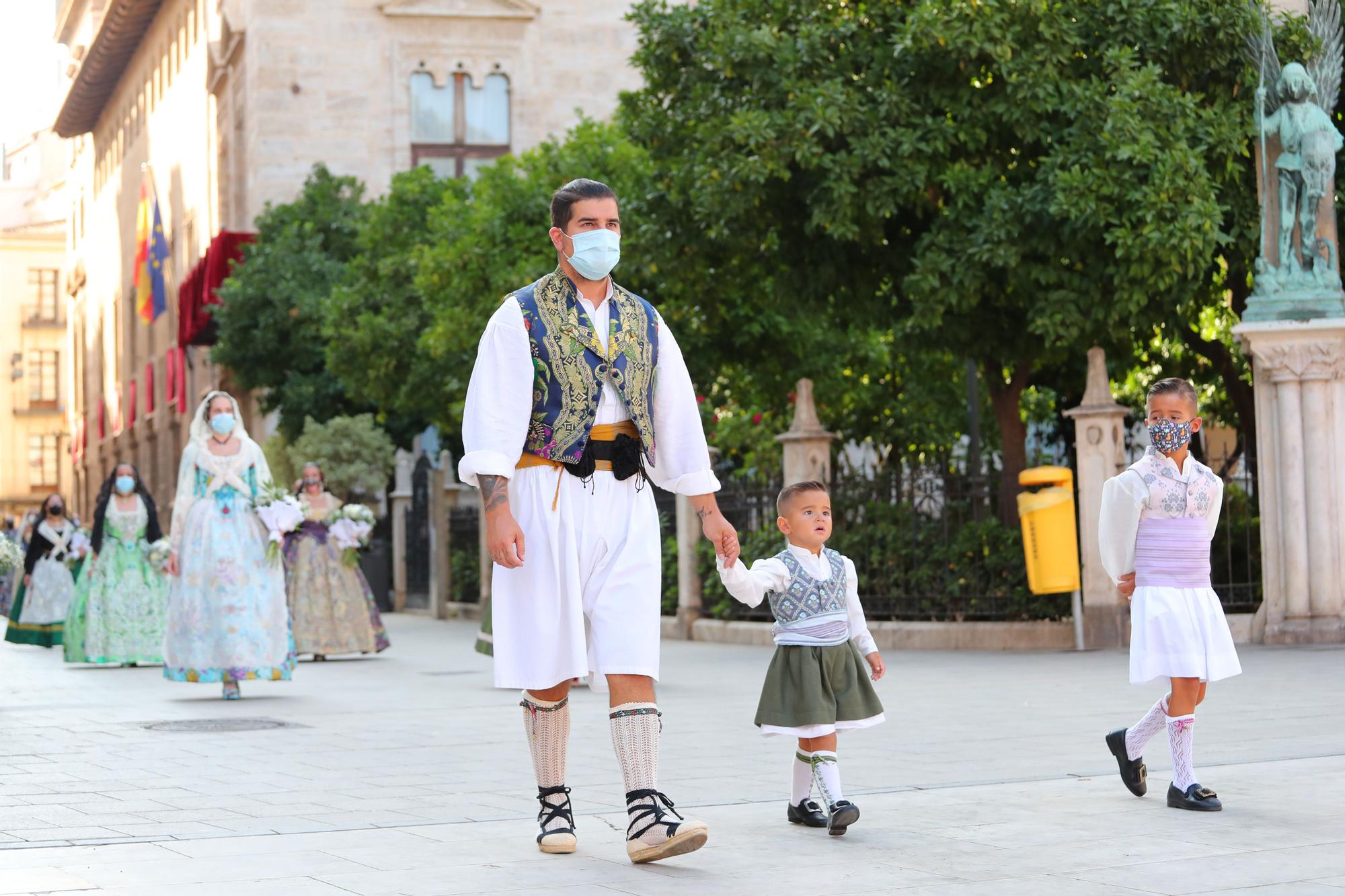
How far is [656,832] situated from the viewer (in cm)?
601

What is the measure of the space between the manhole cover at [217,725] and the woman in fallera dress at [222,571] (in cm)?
180

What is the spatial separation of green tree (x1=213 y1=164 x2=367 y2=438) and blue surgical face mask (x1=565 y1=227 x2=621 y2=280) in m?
30.2

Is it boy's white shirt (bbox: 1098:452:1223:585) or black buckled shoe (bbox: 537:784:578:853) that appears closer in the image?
black buckled shoe (bbox: 537:784:578:853)

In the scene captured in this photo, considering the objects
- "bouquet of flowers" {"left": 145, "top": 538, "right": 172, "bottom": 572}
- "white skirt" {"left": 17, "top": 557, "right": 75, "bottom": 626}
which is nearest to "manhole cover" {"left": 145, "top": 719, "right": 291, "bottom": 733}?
"bouquet of flowers" {"left": 145, "top": 538, "right": 172, "bottom": 572}

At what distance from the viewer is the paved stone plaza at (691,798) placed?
5.80 metres

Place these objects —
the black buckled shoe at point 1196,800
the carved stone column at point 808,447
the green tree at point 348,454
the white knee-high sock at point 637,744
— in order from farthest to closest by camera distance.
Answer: the green tree at point 348,454 < the carved stone column at point 808,447 < the black buckled shoe at point 1196,800 < the white knee-high sock at point 637,744

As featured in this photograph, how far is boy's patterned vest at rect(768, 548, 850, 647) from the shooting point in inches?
277

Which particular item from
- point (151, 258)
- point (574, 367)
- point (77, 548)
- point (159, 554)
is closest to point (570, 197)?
point (574, 367)

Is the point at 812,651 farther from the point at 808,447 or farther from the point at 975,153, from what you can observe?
the point at 808,447

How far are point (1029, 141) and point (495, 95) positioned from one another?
27.2 m

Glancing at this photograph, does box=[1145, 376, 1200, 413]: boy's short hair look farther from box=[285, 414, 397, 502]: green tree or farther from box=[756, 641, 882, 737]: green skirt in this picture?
box=[285, 414, 397, 502]: green tree

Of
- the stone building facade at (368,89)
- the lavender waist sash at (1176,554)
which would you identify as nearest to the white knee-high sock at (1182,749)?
the lavender waist sash at (1176,554)

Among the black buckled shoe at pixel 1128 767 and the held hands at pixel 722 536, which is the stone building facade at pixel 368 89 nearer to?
the black buckled shoe at pixel 1128 767

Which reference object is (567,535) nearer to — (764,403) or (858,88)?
(858,88)
